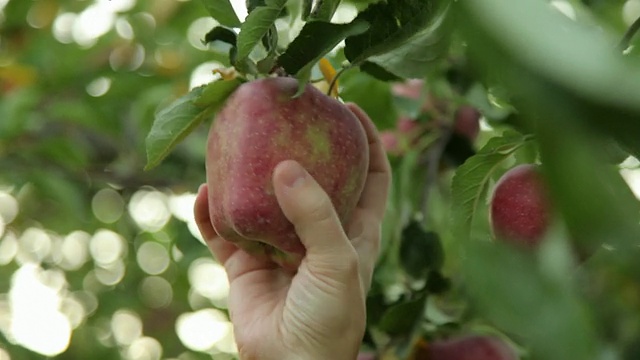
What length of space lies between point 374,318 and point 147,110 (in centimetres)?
92

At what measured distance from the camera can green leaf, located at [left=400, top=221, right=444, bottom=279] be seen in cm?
125

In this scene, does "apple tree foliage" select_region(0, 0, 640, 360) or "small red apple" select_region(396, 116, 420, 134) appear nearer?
"apple tree foliage" select_region(0, 0, 640, 360)

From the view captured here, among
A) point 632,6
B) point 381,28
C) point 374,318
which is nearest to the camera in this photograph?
point 381,28

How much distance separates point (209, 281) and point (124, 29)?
2.36 ft

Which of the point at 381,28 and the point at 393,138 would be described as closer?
the point at 381,28

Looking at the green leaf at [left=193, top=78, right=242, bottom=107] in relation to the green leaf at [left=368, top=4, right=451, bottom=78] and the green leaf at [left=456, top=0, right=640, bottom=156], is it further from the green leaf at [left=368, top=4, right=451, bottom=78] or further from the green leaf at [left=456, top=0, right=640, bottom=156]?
the green leaf at [left=456, top=0, right=640, bottom=156]

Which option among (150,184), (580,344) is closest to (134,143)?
(150,184)

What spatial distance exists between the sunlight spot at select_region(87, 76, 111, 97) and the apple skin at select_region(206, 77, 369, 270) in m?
1.42

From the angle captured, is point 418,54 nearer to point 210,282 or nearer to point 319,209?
point 319,209

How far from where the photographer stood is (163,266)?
8.99 feet

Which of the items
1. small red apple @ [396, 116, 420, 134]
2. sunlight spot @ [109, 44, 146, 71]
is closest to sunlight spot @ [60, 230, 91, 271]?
sunlight spot @ [109, 44, 146, 71]

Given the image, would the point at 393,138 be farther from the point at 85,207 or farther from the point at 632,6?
the point at 85,207

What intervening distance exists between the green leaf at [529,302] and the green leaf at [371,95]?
99 centimetres

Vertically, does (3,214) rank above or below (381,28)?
below
